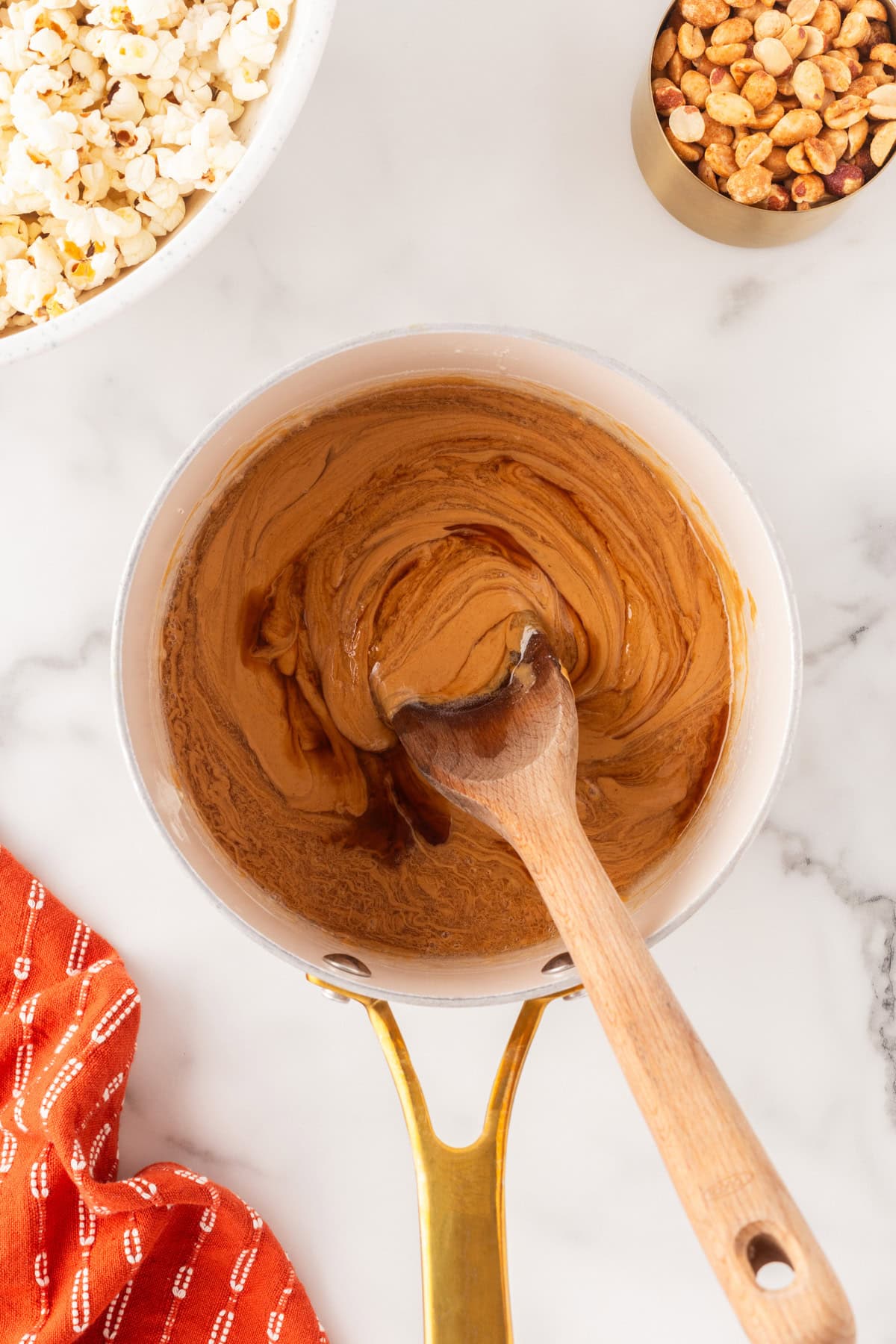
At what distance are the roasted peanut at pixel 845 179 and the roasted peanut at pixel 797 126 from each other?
31 mm

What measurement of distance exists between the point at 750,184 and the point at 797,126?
0.17 ft

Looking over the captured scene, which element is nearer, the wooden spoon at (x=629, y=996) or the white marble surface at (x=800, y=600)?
the wooden spoon at (x=629, y=996)

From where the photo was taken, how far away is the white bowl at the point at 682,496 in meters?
0.62

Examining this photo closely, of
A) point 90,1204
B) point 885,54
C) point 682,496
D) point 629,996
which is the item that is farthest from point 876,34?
point 90,1204

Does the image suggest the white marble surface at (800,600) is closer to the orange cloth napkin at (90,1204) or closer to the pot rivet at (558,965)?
the orange cloth napkin at (90,1204)

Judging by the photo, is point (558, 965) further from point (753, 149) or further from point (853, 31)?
point (853, 31)

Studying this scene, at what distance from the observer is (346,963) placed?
703 mm

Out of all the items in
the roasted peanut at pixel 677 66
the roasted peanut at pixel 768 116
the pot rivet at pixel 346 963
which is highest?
the roasted peanut at pixel 677 66

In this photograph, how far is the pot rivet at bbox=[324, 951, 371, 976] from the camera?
673 mm

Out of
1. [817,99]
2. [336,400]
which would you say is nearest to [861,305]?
[817,99]

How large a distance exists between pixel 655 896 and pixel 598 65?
622 mm

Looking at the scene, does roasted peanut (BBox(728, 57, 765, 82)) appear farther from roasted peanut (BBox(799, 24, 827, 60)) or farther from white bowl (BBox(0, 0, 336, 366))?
white bowl (BBox(0, 0, 336, 366))

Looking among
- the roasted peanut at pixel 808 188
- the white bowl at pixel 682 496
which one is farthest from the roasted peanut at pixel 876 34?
the white bowl at pixel 682 496

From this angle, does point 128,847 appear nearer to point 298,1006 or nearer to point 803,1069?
point 298,1006
